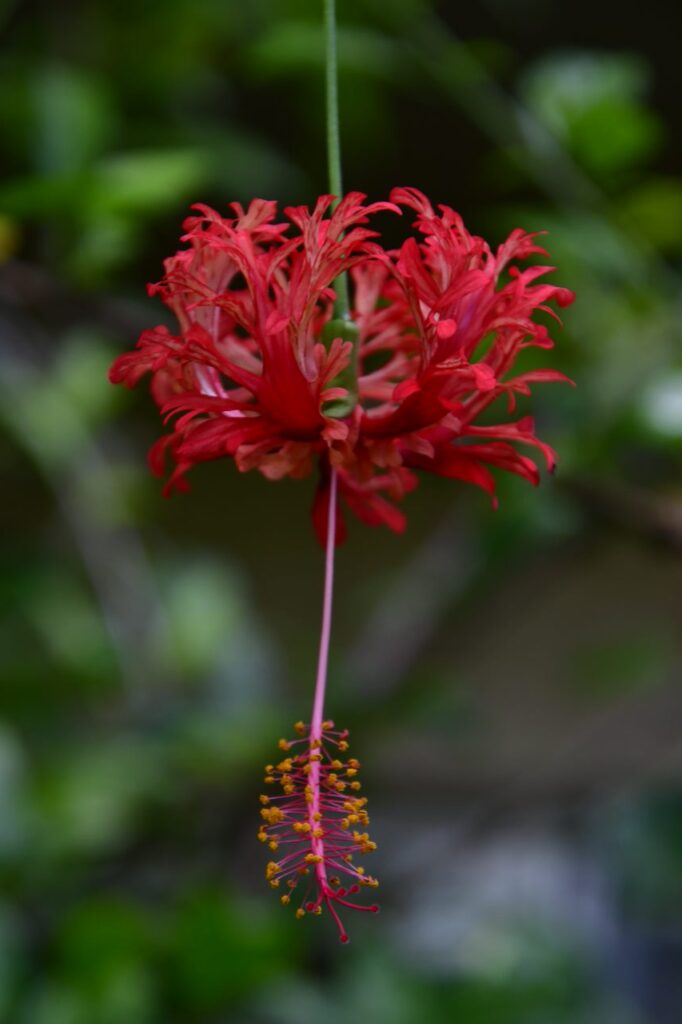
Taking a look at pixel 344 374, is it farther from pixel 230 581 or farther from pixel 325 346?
pixel 230 581

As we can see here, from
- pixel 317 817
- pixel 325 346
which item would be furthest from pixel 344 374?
pixel 317 817

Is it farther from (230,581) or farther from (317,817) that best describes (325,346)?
(230,581)

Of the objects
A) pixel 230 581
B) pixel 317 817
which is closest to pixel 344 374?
pixel 317 817

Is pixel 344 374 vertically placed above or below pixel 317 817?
above

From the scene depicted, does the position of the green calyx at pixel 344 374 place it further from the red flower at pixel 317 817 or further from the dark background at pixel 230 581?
the dark background at pixel 230 581

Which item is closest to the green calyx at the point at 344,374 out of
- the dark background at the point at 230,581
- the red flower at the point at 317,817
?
the red flower at the point at 317,817

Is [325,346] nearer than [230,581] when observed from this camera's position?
Yes

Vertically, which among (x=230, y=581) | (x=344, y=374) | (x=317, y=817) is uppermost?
(x=344, y=374)
